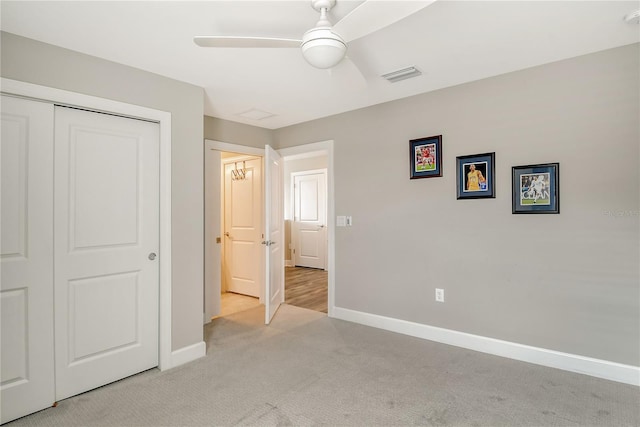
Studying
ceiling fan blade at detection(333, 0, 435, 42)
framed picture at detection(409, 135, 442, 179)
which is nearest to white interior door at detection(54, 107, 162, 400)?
ceiling fan blade at detection(333, 0, 435, 42)

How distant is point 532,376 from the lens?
257cm

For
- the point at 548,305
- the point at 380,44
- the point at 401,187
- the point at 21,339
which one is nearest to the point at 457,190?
the point at 401,187

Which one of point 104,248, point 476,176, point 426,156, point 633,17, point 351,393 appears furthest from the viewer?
point 426,156

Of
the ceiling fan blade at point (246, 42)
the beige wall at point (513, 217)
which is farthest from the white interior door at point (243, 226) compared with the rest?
the ceiling fan blade at point (246, 42)

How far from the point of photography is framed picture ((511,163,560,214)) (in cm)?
267

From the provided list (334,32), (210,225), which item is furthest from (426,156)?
(210,225)

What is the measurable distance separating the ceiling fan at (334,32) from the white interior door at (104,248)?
1.30 m

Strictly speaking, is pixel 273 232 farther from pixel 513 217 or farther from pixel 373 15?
pixel 373 15

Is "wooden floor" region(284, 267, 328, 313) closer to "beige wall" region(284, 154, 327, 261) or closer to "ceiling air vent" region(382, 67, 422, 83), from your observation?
"beige wall" region(284, 154, 327, 261)

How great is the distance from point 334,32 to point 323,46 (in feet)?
0.28

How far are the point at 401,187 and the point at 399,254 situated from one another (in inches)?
27.2

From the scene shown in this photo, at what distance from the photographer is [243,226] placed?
5047 mm

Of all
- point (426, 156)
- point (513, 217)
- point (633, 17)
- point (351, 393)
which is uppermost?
point (633, 17)

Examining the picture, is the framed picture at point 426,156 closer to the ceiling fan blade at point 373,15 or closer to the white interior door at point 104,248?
the ceiling fan blade at point 373,15
